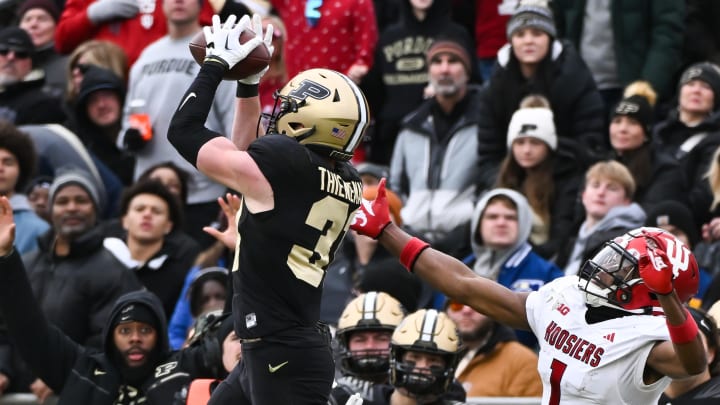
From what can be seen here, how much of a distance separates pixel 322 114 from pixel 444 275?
40.5 inches

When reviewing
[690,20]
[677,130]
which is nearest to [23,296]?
[677,130]

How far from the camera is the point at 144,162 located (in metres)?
13.5

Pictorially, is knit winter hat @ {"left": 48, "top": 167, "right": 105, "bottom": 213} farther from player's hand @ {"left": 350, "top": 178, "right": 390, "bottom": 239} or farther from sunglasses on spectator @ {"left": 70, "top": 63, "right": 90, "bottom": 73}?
player's hand @ {"left": 350, "top": 178, "right": 390, "bottom": 239}

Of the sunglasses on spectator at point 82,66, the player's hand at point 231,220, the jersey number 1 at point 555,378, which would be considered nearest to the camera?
the jersey number 1 at point 555,378

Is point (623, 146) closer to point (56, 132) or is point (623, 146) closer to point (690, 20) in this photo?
point (690, 20)

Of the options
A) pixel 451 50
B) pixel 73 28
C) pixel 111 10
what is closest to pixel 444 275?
pixel 451 50

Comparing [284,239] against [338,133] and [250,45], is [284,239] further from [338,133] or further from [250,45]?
[250,45]

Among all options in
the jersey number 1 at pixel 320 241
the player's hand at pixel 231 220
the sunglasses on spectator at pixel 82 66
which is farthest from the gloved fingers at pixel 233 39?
the sunglasses on spectator at pixel 82 66

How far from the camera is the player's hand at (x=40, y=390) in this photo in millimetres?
Answer: 10625

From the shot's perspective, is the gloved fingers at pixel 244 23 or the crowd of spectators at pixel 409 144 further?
the crowd of spectators at pixel 409 144

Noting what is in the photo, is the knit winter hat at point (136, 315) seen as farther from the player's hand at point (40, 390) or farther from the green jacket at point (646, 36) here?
the green jacket at point (646, 36)

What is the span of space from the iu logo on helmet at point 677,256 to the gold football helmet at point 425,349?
2.09 m

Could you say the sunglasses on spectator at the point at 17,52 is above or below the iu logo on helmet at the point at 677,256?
above

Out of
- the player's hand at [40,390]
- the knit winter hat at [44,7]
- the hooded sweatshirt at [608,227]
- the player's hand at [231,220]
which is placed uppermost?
the knit winter hat at [44,7]
